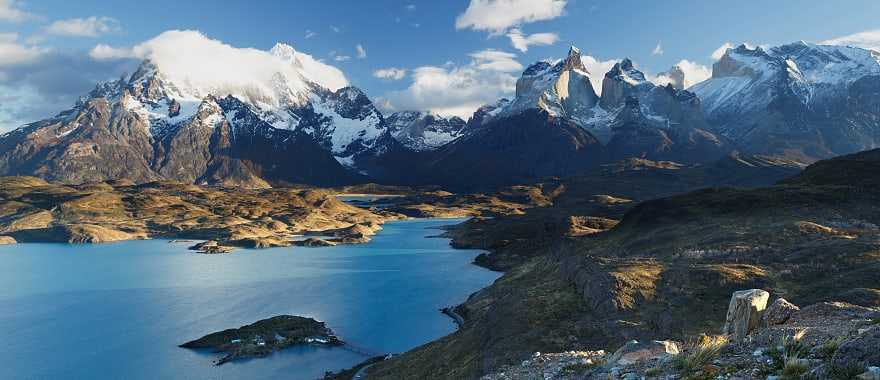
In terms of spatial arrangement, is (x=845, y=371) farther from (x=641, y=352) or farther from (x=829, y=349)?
(x=641, y=352)

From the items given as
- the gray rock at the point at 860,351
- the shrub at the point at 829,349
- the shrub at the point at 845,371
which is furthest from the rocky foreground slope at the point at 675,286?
the shrub at the point at 845,371

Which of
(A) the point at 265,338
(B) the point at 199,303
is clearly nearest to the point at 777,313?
(A) the point at 265,338

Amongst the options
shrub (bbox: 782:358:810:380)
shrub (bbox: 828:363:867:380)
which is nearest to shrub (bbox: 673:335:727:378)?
shrub (bbox: 782:358:810:380)

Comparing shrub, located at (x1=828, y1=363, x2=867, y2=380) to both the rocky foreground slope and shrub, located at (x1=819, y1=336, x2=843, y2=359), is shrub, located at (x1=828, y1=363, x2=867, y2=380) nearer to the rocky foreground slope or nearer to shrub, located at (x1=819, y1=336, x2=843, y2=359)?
shrub, located at (x1=819, y1=336, x2=843, y2=359)

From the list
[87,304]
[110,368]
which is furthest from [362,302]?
[87,304]

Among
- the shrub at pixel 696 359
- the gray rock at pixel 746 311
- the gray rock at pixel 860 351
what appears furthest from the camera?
the gray rock at pixel 746 311

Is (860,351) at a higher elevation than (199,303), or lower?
higher

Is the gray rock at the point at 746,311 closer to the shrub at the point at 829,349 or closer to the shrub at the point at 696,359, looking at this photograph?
the shrub at the point at 696,359
